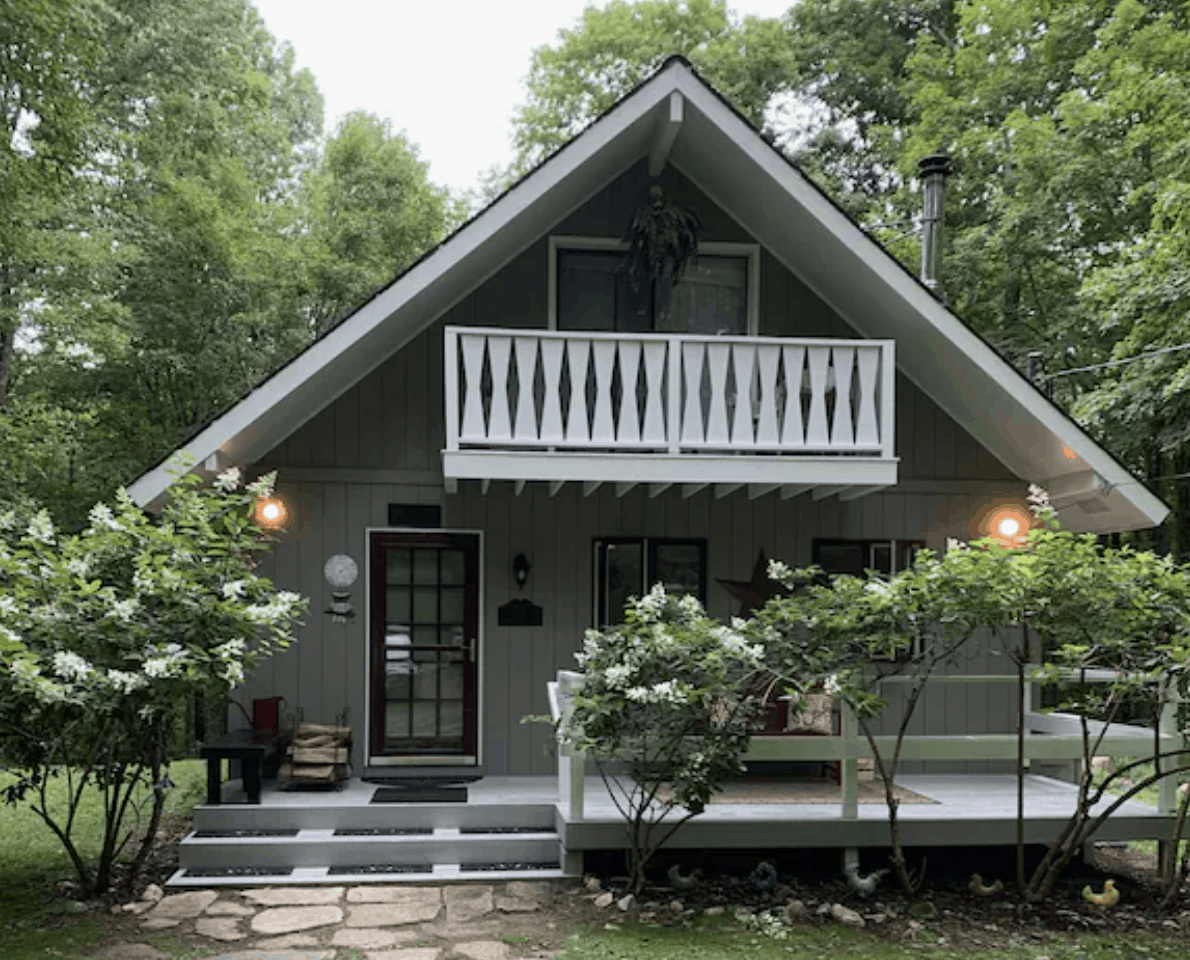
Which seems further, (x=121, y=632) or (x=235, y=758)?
(x=235, y=758)

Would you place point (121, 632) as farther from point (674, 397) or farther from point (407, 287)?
point (674, 397)

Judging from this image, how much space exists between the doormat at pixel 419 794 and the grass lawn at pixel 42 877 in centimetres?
195

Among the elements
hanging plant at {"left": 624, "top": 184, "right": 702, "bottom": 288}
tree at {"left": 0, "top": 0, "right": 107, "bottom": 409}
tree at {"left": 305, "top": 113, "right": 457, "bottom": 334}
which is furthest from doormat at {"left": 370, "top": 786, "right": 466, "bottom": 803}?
tree at {"left": 305, "top": 113, "right": 457, "bottom": 334}

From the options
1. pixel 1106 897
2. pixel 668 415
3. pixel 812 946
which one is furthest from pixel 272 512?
pixel 1106 897

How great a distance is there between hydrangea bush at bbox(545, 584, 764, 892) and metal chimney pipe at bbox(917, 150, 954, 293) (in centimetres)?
444

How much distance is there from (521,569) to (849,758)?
9.83 ft

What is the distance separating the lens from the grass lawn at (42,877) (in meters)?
5.26

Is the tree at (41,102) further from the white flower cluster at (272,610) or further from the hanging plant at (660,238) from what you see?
the white flower cluster at (272,610)

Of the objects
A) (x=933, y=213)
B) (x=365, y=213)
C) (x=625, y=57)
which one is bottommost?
(x=933, y=213)

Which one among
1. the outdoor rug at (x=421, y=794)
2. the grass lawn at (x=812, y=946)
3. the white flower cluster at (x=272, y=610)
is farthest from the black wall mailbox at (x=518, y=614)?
the grass lawn at (x=812, y=946)

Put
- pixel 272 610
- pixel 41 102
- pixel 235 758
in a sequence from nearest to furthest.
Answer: pixel 272 610, pixel 235 758, pixel 41 102

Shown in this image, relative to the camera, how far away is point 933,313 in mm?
7492

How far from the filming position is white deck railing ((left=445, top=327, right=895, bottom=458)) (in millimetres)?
7289

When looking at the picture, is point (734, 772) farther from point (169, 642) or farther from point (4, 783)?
point (4, 783)
